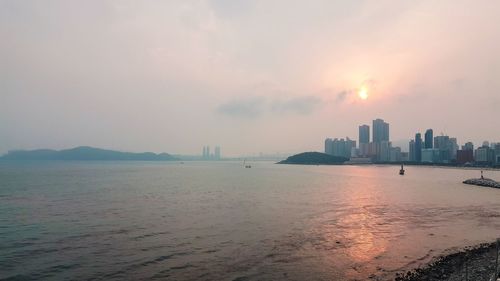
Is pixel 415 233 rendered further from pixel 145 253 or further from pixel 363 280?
pixel 145 253

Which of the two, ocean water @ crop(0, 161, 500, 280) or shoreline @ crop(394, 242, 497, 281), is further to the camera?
ocean water @ crop(0, 161, 500, 280)

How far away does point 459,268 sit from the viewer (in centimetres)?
2278

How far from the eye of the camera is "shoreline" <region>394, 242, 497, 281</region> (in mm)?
20500

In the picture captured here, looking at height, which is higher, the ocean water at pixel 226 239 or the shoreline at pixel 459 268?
the shoreline at pixel 459 268

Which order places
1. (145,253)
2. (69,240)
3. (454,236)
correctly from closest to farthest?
(145,253) → (69,240) → (454,236)

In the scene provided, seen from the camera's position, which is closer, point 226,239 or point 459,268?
point 459,268

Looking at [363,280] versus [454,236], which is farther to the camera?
[454,236]

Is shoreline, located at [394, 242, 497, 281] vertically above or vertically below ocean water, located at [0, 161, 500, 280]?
above

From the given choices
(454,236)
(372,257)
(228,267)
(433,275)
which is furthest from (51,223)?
(454,236)

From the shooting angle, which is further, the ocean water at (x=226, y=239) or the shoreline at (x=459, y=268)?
the ocean water at (x=226, y=239)

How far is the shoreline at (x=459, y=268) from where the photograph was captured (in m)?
20.5

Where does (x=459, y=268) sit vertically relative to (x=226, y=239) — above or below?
above

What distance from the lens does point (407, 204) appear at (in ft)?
194

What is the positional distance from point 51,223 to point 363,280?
31049mm
